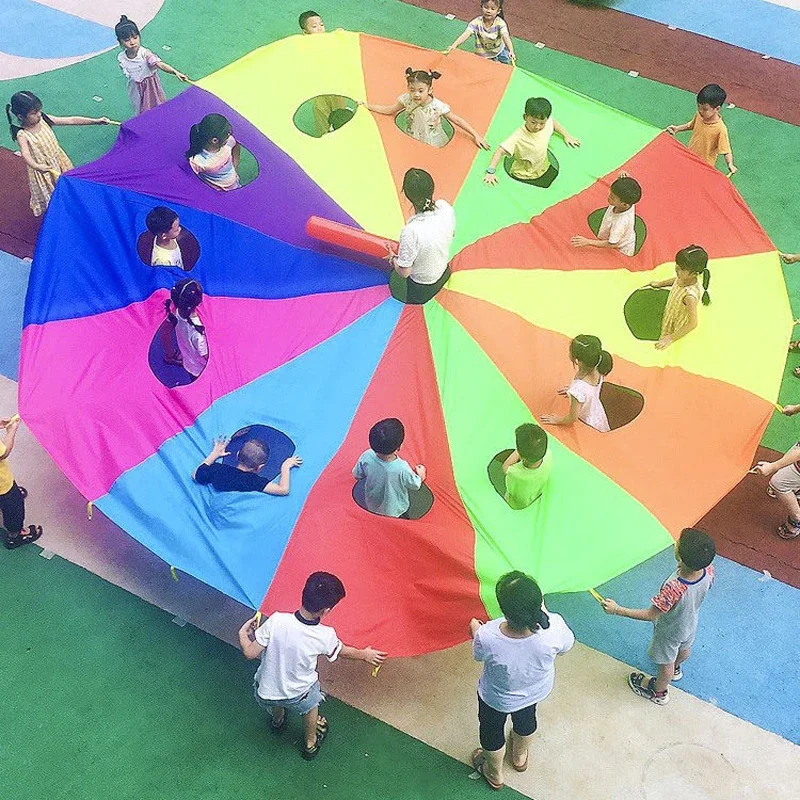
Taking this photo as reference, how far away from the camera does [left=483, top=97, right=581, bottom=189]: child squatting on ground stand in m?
6.39

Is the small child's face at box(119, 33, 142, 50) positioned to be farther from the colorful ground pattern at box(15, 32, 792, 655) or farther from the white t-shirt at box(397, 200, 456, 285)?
the white t-shirt at box(397, 200, 456, 285)

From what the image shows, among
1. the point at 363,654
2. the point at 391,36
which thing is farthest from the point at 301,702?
the point at 391,36

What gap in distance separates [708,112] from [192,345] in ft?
13.2

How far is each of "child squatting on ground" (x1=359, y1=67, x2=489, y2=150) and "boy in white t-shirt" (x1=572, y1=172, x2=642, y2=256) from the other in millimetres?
1075

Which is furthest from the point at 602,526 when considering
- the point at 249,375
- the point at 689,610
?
the point at 249,375

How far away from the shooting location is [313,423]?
5.33 metres

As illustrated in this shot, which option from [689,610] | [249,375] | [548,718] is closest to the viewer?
[689,610]

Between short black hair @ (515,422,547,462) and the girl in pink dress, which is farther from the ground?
the girl in pink dress

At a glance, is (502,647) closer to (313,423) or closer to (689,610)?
(689,610)

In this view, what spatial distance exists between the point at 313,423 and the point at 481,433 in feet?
3.02

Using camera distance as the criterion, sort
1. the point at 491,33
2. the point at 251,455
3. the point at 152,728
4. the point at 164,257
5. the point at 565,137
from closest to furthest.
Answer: the point at 152,728 → the point at 251,455 → the point at 164,257 → the point at 565,137 → the point at 491,33

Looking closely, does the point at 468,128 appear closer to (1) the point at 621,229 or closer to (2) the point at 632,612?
(1) the point at 621,229

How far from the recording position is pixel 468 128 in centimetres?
664

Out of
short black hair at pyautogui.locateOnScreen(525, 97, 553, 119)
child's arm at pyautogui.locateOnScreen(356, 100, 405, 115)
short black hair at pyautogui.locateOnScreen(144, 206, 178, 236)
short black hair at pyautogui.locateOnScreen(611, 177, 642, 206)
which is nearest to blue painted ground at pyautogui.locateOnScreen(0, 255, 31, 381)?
short black hair at pyautogui.locateOnScreen(144, 206, 178, 236)
